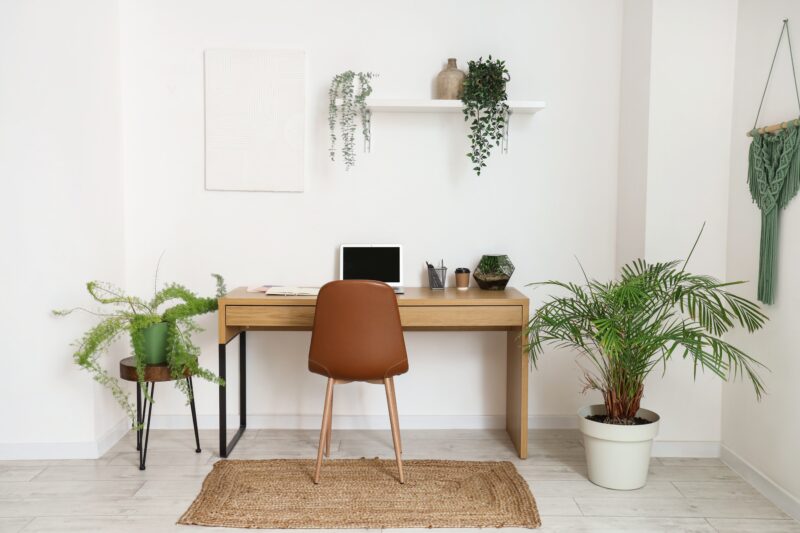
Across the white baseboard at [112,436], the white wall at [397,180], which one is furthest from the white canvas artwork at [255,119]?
the white baseboard at [112,436]

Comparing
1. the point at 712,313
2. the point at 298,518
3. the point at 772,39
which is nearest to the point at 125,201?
the point at 298,518

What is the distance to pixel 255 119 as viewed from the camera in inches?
133

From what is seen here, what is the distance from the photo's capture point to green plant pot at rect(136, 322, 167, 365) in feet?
9.39

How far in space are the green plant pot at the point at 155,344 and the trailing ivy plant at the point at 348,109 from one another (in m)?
1.21

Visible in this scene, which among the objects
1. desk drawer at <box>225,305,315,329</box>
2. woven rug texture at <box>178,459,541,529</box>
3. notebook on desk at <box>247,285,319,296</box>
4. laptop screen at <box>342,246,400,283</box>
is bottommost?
woven rug texture at <box>178,459,541,529</box>

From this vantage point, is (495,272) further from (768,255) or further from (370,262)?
(768,255)

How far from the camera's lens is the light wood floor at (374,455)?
2406 millimetres

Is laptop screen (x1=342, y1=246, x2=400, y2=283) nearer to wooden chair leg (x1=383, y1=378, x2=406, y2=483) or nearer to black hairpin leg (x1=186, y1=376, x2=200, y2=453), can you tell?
wooden chair leg (x1=383, y1=378, x2=406, y2=483)

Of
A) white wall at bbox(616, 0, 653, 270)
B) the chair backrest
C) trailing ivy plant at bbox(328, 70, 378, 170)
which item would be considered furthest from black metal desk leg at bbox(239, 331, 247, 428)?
white wall at bbox(616, 0, 653, 270)

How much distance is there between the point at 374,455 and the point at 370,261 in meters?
0.95

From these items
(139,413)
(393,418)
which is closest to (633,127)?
(393,418)

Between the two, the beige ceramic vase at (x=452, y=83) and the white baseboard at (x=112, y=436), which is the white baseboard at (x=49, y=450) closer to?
the white baseboard at (x=112, y=436)

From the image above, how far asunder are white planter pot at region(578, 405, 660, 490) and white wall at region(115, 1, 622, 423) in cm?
79

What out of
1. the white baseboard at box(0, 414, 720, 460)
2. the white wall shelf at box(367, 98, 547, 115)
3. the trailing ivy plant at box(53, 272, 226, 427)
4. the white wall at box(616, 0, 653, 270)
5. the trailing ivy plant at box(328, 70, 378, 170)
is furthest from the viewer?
the white baseboard at box(0, 414, 720, 460)
